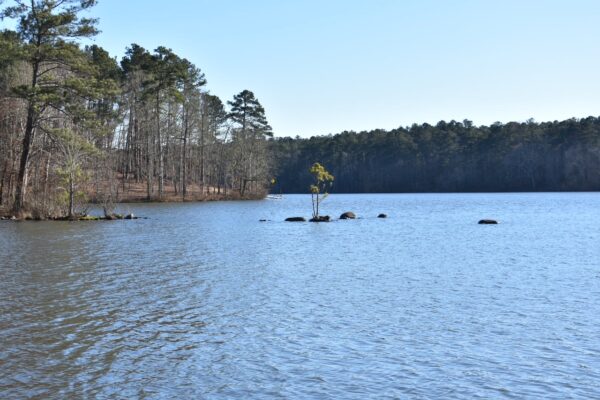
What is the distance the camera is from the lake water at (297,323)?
29.7 ft

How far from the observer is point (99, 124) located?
44281 millimetres

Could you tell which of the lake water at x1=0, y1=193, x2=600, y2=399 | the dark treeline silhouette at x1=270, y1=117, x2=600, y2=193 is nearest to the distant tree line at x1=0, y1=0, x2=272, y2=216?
the lake water at x1=0, y1=193, x2=600, y2=399

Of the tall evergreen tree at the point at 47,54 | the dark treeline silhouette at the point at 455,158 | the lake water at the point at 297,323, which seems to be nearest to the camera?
the lake water at the point at 297,323

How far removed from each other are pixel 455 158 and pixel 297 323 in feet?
498

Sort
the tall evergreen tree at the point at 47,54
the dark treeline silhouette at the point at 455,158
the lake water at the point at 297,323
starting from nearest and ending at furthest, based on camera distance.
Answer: the lake water at the point at 297,323
the tall evergreen tree at the point at 47,54
the dark treeline silhouette at the point at 455,158

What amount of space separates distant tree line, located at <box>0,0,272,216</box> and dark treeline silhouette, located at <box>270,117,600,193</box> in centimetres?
3950

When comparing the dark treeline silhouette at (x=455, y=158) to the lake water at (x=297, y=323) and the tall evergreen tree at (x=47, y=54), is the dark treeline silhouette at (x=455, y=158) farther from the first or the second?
the lake water at (x=297, y=323)

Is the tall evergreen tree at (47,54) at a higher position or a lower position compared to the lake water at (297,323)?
higher

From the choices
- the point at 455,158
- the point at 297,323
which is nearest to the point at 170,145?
the point at 297,323

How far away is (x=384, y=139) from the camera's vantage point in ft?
568

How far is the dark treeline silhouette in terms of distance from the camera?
135 meters

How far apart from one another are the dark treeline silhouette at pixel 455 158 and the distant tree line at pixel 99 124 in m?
39.5

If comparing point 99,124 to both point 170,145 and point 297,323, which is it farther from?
point 170,145

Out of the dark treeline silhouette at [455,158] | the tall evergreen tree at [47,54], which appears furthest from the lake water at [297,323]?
the dark treeline silhouette at [455,158]
